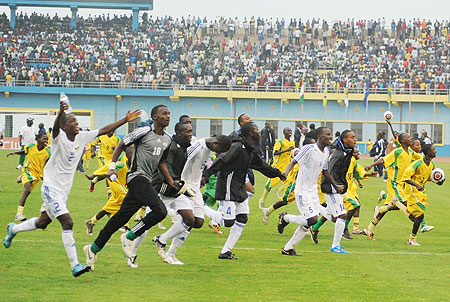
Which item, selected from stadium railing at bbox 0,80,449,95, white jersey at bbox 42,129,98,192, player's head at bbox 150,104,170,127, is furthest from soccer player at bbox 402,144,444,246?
stadium railing at bbox 0,80,449,95

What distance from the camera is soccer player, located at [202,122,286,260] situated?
443 inches

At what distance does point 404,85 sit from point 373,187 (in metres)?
33.1

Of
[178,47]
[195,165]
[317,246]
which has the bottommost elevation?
[317,246]

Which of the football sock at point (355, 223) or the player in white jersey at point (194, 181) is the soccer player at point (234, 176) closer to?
the player in white jersey at point (194, 181)

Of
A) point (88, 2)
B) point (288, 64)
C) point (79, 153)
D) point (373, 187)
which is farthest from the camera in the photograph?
point (88, 2)

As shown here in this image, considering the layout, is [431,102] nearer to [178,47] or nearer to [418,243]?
[178,47]

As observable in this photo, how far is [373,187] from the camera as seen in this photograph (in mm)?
28641

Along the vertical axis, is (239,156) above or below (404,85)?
below

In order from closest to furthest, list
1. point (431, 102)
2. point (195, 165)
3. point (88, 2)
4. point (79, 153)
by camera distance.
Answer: point (79, 153) < point (195, 165) < point (431, 102) < point (88, 2)

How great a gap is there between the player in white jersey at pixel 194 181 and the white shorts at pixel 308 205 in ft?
5.05

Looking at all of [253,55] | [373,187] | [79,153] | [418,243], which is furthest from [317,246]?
[253,55]

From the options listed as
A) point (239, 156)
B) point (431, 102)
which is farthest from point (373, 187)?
point (431, 102)

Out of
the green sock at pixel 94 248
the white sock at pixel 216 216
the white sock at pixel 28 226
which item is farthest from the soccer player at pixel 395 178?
the white sock at pixel 28 226

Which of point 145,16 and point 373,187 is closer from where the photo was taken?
point 373,187
